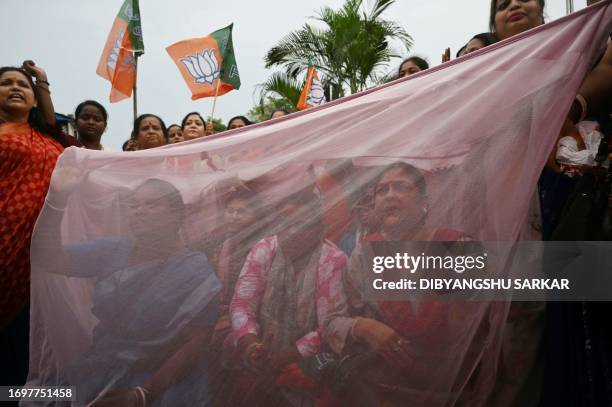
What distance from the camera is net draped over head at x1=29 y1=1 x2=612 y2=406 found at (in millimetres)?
1694

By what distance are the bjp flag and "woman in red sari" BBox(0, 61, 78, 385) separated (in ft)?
8.38

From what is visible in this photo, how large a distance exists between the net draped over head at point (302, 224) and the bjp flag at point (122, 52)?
3.60 m

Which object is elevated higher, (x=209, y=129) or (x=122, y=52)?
(x=122, y=52)

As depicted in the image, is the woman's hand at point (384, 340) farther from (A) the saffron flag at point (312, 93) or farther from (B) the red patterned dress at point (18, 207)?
(A) the saffron flag at point (312, 93)

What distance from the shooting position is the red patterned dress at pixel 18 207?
7.82ft

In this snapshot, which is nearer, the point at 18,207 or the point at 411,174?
the point at 411,174

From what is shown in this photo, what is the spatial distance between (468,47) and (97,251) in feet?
7.27

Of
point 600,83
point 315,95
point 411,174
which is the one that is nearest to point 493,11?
point 600,83

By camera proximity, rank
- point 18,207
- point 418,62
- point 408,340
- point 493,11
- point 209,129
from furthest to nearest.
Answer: point 209,129, point 418,62, point 18,207, point 493,11, point 408,340

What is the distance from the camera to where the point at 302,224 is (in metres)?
1.87

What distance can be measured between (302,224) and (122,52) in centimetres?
454

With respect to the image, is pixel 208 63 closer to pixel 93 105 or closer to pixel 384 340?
pixel 93 105

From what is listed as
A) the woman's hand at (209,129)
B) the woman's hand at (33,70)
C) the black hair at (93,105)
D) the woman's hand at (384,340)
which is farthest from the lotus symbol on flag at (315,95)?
the woman's hand at (384,340)

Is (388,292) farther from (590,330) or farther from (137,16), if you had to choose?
(137,16)
